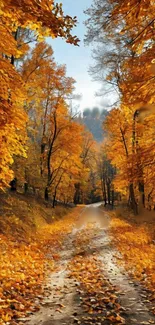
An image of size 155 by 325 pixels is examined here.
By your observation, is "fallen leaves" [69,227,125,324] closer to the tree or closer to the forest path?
the forest path

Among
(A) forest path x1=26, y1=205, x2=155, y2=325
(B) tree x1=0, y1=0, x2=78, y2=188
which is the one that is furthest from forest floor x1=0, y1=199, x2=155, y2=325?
(B) tree x1=0, y1=0, x2=78, y2=188

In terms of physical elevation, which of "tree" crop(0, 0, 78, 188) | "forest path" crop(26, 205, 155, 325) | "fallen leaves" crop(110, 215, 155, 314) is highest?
"tree" crop(0, 0, 78, 188)

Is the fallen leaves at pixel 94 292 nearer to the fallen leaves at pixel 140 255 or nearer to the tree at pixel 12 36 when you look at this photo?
the fallen leaves at pixel 140 255

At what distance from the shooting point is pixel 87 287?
6.74 metres

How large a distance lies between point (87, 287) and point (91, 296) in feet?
1.97

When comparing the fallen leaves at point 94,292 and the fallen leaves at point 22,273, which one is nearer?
the fallen leaves at point 94,292

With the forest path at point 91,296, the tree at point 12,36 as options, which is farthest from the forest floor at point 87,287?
the tree at point 12,36

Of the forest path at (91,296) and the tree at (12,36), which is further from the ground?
the tree at (12,36)

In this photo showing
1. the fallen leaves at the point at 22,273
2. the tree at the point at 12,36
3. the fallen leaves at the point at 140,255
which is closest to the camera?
the tree at the point at 12,36

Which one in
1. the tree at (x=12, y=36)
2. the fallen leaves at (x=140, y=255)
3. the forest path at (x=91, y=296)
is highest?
the tree at (x=12, y=36)

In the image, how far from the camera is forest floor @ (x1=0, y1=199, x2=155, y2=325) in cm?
510

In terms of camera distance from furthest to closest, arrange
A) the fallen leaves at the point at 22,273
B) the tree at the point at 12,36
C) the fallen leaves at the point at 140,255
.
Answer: the fallen leaves at the point at 140,255
the fallen leaves at the point at 22,273
the tree at the point at 12,36

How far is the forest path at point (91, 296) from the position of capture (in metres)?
5.00

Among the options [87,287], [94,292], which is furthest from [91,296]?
[87,287]
